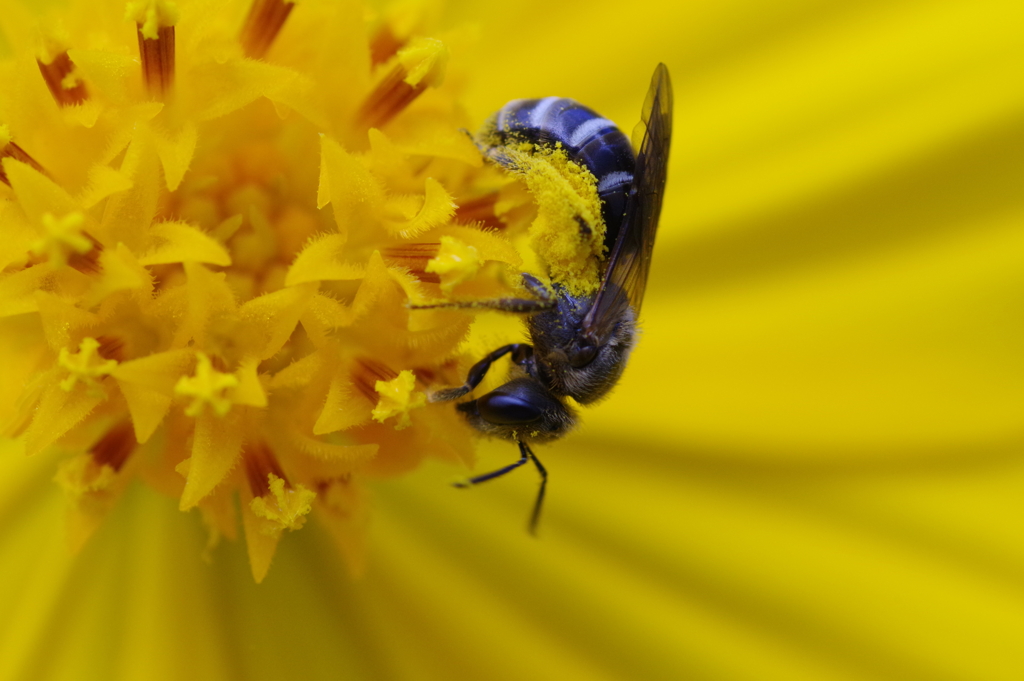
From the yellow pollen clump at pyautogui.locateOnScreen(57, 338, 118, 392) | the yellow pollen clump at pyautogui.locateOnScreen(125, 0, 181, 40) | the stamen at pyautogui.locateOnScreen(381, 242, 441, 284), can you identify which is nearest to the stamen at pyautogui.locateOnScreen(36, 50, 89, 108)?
the yellow pollen clump at pyautogui.locateOnScreen(125, 0, 181, 40)

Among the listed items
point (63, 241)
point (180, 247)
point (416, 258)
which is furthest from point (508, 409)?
point (63, 241)

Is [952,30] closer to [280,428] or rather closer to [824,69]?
[824,69]

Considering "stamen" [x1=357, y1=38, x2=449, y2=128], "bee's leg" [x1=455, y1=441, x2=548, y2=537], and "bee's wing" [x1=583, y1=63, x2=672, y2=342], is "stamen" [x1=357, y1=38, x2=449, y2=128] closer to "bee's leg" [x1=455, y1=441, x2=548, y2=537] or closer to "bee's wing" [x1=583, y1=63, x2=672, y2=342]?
"bee's wing" [x1=583, y1=63, x2=672, y2=342]

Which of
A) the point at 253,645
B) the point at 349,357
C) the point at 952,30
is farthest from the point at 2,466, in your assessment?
the point at 952,30

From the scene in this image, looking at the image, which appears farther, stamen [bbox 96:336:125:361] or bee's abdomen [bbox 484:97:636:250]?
bee's abdomen [bbox 484:97:636:250]

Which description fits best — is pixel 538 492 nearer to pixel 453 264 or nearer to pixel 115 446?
pixel 453 264
